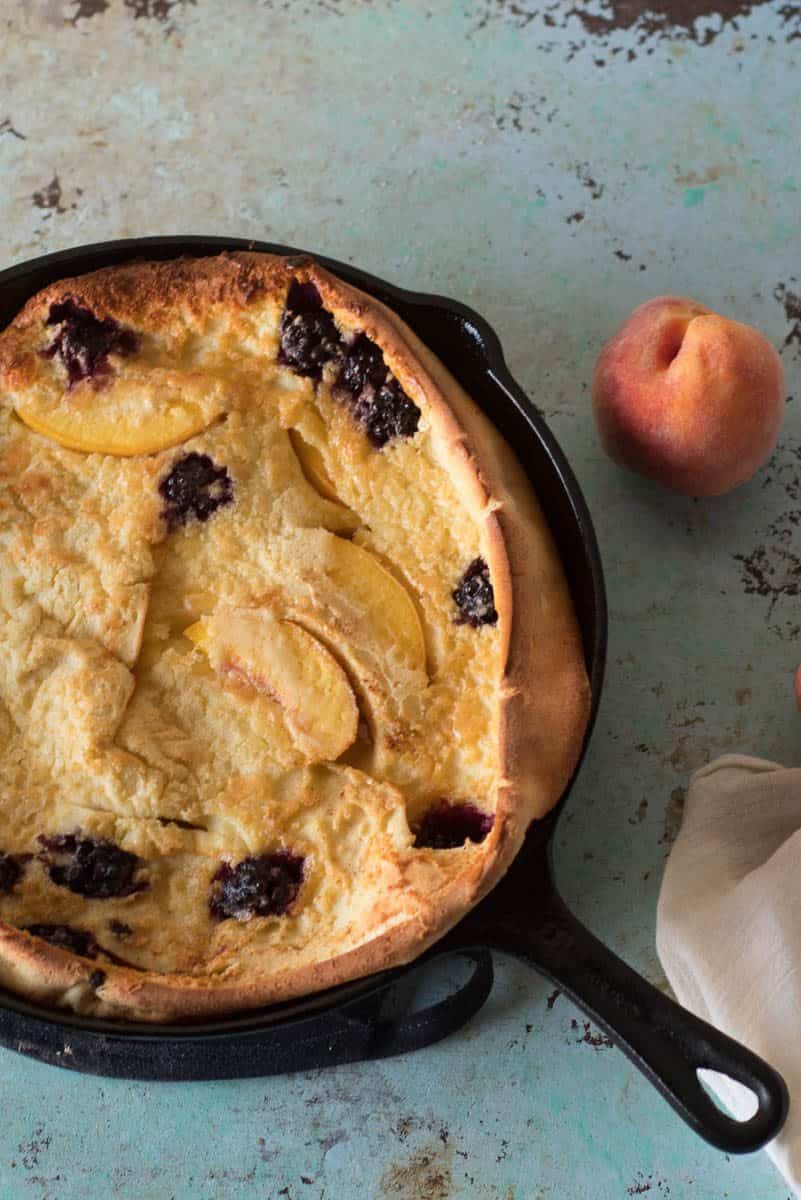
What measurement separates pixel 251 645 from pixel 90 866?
1.40 ft

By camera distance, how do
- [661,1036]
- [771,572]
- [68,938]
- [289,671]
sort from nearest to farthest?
[661,1036]
[68,938]
[289,671]
[771,572]

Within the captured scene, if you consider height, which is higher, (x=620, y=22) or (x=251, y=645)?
(x=620, y=22)

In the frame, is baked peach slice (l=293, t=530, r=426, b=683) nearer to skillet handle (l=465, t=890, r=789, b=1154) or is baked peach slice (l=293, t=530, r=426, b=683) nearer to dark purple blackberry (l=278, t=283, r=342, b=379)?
dark purple blackberry (l=278, t=283, r=342, b=379)

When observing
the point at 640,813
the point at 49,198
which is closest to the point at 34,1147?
the point at 640,813

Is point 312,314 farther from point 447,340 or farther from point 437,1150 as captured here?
point 437,1150

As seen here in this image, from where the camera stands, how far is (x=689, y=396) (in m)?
2.19

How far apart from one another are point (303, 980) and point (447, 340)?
1.11 metres

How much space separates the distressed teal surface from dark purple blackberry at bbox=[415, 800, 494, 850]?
380 millimetres

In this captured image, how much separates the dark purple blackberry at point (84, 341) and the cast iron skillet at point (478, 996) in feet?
0.37

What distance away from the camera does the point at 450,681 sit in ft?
6.56

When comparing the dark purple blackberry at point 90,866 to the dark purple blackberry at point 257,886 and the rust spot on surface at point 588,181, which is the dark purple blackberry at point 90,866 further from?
the rust spot on surface at point 588,181

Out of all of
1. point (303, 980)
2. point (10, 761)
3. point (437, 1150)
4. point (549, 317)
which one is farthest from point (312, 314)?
point (437, 1150)

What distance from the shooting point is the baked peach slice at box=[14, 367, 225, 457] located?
6.94 ft

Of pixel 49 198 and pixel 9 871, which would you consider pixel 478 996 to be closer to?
pixel 9 871
